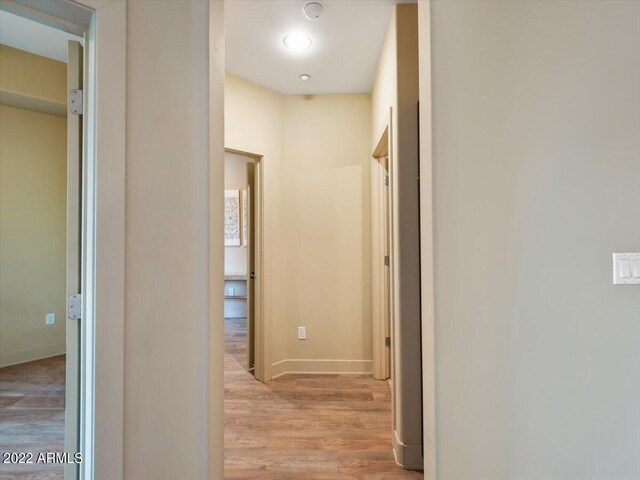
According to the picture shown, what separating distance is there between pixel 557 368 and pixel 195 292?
4.57 feet

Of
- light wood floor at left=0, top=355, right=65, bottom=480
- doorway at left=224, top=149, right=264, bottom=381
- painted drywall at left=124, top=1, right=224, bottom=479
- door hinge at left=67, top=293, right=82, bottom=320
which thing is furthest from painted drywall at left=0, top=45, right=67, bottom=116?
door hinge at left=67, top=293, right=82, bottom=320

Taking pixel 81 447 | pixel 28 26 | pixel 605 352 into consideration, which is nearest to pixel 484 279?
pixel 605 352

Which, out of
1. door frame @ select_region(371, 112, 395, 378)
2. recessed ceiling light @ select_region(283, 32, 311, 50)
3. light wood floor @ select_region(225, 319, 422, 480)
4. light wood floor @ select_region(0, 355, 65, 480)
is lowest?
light wood floor @ select_region(225, 319, 422, 480)

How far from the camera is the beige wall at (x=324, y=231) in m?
3.48

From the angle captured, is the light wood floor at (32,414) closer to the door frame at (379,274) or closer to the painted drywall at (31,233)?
the painted drywall at (31,233)

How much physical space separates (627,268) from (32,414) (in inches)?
145

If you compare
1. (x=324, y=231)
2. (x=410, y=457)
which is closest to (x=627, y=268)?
(x=410, y=457)

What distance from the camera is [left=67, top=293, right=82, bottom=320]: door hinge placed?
1282 millimetres

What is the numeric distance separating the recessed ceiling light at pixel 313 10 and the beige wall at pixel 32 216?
115 inches

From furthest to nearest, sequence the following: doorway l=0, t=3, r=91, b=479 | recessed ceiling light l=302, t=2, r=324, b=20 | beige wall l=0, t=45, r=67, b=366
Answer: beige wall l=0, t=45, r=67, b=366 → doorway l=0, t=3, r=91, b=479 → recessed ceiling light l=302, t=2, r=324, b=20

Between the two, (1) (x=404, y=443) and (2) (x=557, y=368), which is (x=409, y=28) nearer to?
(2) (x=557, y=368)

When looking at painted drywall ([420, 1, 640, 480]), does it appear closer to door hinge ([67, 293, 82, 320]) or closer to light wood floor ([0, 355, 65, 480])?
door hinge ([67, 293, 82, 320])

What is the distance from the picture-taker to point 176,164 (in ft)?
4.45

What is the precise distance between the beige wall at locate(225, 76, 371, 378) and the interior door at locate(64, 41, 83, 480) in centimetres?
218
